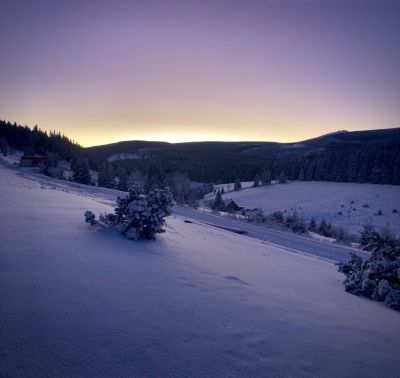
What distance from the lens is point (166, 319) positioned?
317cm

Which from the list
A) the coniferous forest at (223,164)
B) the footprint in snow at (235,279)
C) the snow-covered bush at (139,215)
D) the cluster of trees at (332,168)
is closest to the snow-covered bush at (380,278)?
the footprint in snow at (235,279)

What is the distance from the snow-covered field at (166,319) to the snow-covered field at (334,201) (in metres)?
39.3

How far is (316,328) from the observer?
3.59 meters

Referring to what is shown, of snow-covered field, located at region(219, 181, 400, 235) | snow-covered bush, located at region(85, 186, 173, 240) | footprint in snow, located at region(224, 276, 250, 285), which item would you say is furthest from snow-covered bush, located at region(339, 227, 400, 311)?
snow-covered field, located at region(219, 181, 400, 235)

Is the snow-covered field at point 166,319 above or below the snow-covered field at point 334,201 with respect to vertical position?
below

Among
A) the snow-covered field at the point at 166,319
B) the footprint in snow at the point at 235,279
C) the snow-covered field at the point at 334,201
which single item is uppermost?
the snow-covered field at the point at 334,201

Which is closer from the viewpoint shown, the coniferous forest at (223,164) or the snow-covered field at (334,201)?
the snow-covered field at (334,201)

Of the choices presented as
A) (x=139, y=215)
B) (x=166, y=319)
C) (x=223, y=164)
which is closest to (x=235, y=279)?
(x=166, y=319)

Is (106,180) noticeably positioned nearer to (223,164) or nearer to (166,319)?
(166,319)

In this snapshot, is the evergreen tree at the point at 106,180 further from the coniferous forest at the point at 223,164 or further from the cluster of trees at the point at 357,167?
the cluster of trees at the point at 357,167

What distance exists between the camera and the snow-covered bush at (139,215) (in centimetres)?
770

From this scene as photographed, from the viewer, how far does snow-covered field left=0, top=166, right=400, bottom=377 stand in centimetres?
235

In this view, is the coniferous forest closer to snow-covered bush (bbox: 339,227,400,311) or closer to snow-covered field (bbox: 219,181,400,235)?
snow-covered field (bbox: 219,181,400,235)

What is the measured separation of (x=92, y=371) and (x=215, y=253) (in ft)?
17.9
